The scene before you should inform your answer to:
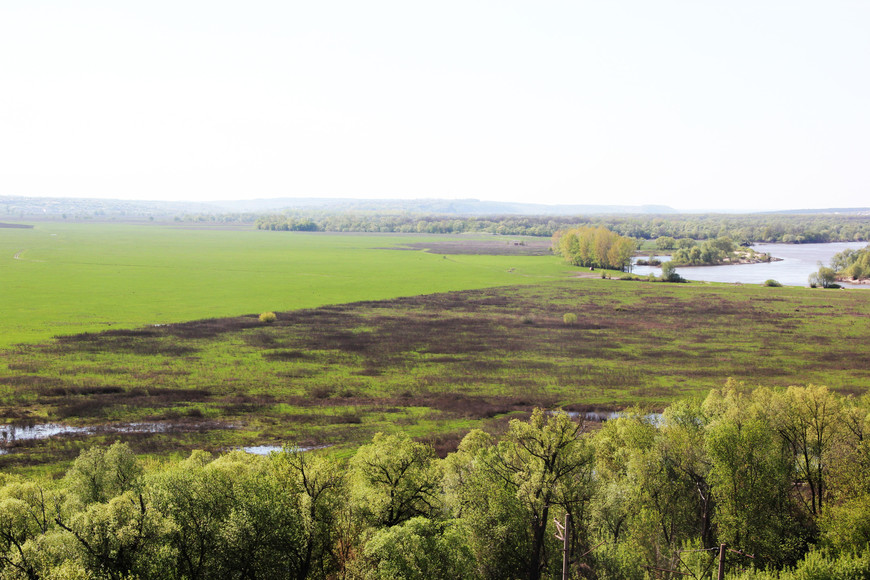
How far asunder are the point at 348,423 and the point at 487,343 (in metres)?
31.2

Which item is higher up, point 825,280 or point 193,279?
point 825,280

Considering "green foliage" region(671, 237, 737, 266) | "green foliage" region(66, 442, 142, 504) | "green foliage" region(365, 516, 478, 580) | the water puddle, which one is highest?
"green foliage" region(671, 237, 737, 266)

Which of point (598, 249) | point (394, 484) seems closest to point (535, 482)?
point (394, 484)

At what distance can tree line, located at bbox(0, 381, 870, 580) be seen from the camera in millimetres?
22250

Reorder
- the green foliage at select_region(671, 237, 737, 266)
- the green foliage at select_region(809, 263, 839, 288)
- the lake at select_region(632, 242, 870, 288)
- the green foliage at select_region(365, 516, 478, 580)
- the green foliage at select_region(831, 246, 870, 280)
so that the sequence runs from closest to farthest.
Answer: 1. the green foliage at select_region(365, 516, 478, 580)
2. the green foliage at select_region(809, 263, 839, 288)
3. the lake at select_region(632, 242, 870, 288)
4. the green foliage at select_region(831, 246, 870, 280)
5. the green foliage at select_region(671, 237, 737, 266)

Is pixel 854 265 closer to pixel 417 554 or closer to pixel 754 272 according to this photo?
pixel 754 272

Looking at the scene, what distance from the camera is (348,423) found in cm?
4625

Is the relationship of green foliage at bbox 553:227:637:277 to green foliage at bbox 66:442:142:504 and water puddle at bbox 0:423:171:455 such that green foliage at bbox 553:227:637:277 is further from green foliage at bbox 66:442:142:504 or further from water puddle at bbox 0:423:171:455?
green foliage at bbox 66:442:142:504

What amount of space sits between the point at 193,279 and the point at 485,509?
352ft

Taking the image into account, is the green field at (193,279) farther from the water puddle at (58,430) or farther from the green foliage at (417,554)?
the green foliage at (417,554)

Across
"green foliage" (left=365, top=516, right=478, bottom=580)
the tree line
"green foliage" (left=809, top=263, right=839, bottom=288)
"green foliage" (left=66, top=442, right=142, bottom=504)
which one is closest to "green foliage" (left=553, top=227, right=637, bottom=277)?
"green foliage" (left=809, top=263, right=839, bottom=288)

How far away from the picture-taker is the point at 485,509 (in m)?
27.4

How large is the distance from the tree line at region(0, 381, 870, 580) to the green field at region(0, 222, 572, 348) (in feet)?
177

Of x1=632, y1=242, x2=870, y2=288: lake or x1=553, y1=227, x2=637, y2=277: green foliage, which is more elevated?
x1=553, y1=227, x2=637, y2=277: green foliage
